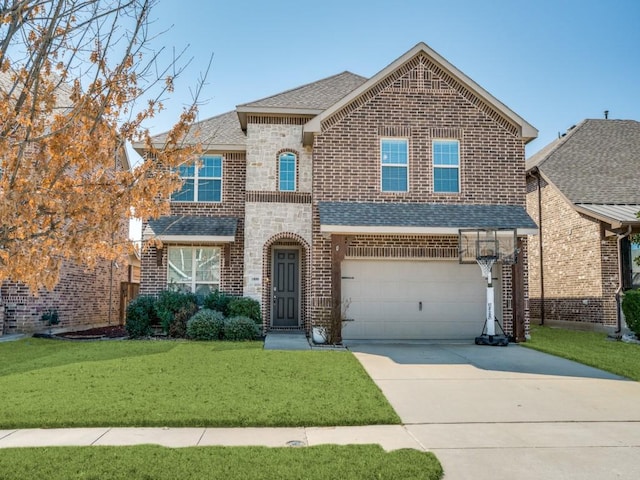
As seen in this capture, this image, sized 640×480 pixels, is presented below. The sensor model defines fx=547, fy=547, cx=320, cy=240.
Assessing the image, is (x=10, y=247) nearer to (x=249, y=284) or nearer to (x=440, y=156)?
(x=249, y=284)

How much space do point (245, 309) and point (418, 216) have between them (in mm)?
5250

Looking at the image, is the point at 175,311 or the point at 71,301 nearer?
the point at 175,311

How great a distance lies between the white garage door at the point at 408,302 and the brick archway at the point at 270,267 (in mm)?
1517

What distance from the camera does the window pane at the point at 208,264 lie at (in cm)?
1648

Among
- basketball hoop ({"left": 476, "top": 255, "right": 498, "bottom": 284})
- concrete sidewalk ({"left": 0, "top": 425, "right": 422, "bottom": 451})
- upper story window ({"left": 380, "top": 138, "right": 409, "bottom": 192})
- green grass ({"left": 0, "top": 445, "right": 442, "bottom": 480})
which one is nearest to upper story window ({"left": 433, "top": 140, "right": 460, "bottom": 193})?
upper story window ({"left": 380, "top": 138, "right": 409, "bottom": 192})

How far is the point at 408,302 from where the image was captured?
14.8 m

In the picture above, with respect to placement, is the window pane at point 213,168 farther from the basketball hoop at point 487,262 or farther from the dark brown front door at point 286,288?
the basketball hoop at point 487,262

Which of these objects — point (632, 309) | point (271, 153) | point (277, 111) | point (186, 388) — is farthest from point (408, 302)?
point (186, 388)

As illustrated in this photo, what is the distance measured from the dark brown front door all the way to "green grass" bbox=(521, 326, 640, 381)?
6584 mm

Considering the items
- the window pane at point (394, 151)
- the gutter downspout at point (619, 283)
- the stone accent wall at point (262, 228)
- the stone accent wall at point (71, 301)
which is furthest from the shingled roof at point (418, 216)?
the stone accent wall at point (71, 301)

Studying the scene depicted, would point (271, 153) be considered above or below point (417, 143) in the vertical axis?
below

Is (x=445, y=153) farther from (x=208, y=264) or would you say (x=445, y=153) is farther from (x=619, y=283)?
(x=208, y=264)

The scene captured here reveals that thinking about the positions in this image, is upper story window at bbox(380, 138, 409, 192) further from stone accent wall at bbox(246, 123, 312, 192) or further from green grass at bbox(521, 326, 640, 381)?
green grass at bbox(521, 326, 640, 381)

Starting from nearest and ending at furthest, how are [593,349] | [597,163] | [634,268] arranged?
[593,349], [634,268], [597,163]
